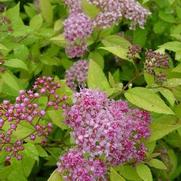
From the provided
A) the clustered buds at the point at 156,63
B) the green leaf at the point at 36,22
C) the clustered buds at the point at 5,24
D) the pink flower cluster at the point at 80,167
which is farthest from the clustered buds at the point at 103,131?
the green leaf at the point at 36,22

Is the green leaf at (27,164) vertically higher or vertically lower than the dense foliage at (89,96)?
lower

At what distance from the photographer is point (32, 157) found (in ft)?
6.81

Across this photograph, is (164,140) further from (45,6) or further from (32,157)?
(45,6)

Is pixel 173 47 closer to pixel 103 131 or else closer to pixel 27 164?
pixel 103 131

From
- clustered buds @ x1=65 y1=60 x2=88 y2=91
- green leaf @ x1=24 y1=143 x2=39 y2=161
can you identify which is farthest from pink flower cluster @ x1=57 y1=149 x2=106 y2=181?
clustered buds @ x1=65 y1=60 x2=88 y2=91

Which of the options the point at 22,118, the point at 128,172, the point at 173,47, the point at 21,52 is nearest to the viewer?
the point at 22,118

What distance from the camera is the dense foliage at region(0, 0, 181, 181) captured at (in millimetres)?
1954

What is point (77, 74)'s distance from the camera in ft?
9.10

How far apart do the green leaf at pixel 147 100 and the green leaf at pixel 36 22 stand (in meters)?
0.96

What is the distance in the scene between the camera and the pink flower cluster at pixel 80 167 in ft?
6.20

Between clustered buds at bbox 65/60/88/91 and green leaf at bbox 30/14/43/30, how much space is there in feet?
1.08

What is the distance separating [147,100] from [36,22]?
1093mm

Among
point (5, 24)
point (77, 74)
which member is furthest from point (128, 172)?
point (5, 24)

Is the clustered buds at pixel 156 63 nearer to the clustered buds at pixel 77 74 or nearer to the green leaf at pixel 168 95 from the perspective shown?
the green leaf at pixel 168 95
